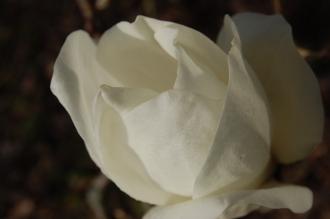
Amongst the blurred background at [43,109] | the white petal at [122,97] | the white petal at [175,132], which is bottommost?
the blurred background at [43,109]

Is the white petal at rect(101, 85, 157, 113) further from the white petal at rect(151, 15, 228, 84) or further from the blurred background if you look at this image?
the blurred background

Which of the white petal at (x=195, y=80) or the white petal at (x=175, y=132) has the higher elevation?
the white petal at (x=195, y=80)

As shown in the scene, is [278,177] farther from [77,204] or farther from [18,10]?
[18,10]

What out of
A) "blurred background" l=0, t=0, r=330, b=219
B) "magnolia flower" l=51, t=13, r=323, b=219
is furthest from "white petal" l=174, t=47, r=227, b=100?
"blurred background" l=0, t=0, r=330, b=219

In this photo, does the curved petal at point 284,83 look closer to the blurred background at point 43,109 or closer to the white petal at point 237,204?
the white petal at point 237,204

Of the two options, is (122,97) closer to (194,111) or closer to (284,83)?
(194,111)

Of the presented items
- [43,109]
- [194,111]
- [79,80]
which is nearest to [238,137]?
[194,111]

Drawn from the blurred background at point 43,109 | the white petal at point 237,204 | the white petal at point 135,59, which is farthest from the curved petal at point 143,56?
the blurred background at point 43,109
